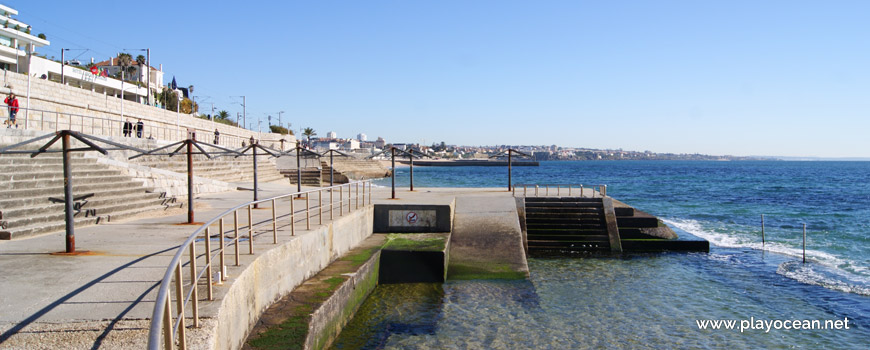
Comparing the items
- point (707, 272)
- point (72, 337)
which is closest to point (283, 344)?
point (72, 337)

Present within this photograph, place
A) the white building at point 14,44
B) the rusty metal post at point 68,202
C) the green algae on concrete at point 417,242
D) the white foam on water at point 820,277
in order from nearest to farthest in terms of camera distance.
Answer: the rusty metal post at point 68,202 → the green algae on concrete at point 417,242 → the white foam on water at point 820,277 → the white building at point 14,44

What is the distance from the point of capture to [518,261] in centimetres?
1385

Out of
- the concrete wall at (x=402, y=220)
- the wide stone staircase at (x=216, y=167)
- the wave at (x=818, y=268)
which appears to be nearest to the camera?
the wave at (x=818, y=268)

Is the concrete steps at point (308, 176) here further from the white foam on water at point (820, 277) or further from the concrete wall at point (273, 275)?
the white foam on water at point (820, 277)

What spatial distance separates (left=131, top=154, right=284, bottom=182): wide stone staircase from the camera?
21078 millimetres

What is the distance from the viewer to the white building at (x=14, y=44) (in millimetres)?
50287

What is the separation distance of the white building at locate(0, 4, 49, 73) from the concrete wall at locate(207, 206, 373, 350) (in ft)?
157

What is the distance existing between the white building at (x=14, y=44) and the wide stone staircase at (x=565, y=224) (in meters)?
46.5

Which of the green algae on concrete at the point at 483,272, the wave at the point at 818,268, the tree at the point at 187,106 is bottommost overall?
the wave at the point at 818,268

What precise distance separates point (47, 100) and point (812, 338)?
30.8 m

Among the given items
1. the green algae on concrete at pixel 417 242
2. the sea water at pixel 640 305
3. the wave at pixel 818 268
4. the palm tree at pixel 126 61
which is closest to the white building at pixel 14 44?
the palm tree at pixel 126 61

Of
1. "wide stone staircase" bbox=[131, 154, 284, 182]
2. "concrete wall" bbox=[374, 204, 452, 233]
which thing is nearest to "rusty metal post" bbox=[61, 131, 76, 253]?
"concrete wall" bbox=[374, 204, 452, 233]

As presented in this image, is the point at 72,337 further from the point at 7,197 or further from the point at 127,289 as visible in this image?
the point at 7,197

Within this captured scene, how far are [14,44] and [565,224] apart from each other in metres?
57.1
